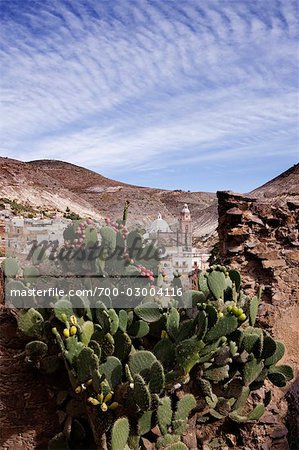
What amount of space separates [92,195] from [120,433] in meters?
31.4

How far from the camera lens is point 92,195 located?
3372 centimetres

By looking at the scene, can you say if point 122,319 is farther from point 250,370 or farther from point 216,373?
point 250,370

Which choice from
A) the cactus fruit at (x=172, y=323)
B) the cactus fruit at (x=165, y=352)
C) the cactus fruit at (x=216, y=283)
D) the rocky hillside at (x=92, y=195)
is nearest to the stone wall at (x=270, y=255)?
the cactus fruit at (x=216, y=283)

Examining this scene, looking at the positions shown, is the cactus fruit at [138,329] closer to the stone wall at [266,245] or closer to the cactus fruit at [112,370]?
the cactus fruit at [112,370]

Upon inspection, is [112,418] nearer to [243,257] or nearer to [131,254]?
[131,254]

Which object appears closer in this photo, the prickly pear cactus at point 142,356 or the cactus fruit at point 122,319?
the prickly pear cactus at point 142,356

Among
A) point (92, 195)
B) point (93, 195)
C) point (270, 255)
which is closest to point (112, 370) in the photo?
point (270, 255)

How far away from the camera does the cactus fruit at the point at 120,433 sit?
2609mm

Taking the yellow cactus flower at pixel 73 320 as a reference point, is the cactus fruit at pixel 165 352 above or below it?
below

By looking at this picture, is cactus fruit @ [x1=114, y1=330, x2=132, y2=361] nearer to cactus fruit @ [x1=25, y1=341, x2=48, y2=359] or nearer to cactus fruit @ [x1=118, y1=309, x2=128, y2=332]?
→ cactus fruit @ [x1=118, y1=309, x2=128, y2=332]

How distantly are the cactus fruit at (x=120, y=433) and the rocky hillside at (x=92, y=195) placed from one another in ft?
61.5

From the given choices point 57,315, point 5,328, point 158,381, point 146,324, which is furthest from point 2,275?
point 158,381

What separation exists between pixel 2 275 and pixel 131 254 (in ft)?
2.51

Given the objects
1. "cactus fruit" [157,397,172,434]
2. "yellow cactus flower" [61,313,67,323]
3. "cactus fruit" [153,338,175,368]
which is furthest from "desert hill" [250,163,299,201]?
"yellow cactus flower" [61,313,67,323]
